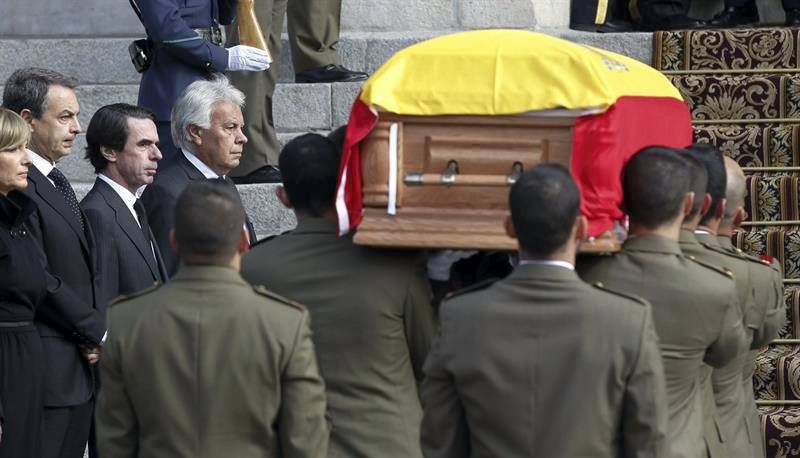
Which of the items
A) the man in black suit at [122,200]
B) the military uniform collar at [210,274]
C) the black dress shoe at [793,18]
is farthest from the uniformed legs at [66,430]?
the black dress shoe at [793,18]

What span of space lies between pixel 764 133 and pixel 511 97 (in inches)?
167

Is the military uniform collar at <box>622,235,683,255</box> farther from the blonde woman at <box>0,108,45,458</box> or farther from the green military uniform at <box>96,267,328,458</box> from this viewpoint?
the blonde woman at <box>0,108,45,458</box>


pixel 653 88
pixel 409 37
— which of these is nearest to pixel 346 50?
pixel 409 37

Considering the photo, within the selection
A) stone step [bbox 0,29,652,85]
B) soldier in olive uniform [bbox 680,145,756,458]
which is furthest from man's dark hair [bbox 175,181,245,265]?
stone step [bbox 0,29,652,85]

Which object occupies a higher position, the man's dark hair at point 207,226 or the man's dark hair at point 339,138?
the man's dark hair at point 339,138

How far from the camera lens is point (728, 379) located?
527 centimetres

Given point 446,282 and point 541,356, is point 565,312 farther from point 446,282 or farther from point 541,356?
point 446,282

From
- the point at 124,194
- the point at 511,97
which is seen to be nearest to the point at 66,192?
the point at 124,194

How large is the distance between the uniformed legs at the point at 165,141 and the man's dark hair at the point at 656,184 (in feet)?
10.8

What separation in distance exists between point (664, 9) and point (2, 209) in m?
5.76

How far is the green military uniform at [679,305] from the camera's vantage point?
14.7 feet

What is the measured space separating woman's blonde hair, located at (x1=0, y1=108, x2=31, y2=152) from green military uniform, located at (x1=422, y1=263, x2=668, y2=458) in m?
2.08

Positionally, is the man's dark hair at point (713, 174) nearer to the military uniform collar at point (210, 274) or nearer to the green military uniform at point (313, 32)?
the military uniform collar at point (210, 274)

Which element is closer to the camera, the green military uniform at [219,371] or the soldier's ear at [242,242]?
the green military uniform at [219,371]
